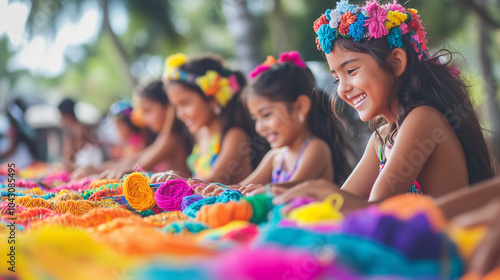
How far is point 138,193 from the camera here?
5.96ft

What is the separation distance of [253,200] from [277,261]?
55cm

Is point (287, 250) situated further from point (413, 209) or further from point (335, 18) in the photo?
point (335, 18)

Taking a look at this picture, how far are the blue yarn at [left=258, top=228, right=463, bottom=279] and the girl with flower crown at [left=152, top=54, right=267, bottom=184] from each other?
2656mm

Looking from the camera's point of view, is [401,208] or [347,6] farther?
[347,6]

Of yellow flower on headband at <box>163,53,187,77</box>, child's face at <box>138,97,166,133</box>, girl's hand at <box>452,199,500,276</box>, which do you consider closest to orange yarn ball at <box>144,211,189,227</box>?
girl's hand at <box>452,199,500,276</box>

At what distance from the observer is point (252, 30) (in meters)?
6.16

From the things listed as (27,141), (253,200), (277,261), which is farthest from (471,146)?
(27,141)

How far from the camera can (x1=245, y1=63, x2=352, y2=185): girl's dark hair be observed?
2965 millimetres

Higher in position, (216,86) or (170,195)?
(216,86)

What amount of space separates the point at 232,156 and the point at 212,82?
2.25ft

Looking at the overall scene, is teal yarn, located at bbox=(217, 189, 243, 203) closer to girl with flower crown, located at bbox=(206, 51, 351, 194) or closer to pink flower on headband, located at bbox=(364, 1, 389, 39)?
pink flower on headband, located at bbox=(364, 1, 389, 39)

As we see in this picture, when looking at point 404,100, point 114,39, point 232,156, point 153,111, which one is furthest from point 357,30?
point 114,39

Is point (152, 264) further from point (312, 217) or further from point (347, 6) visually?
point (347, 6)

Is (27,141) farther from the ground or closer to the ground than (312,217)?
farther from the ground
